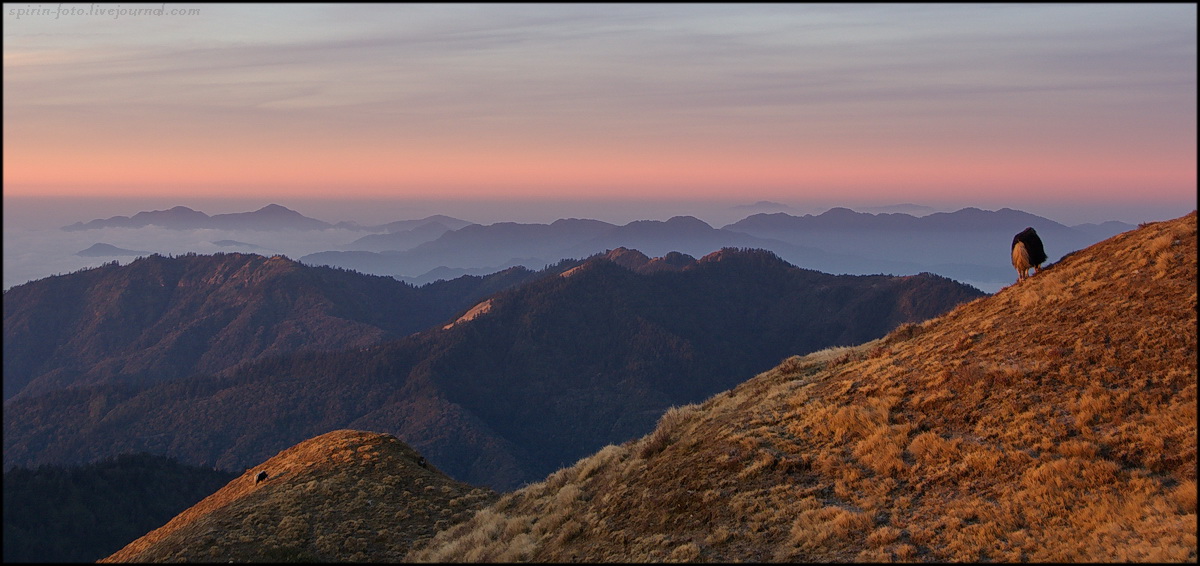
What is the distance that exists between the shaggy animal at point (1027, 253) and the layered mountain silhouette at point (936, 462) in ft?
1.97

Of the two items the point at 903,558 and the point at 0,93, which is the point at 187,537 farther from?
the point at 903,558

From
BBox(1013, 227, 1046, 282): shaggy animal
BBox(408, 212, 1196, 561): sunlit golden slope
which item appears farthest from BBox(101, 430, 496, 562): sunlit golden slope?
BBox(1013, 227, 1046, 282): shaggy animal

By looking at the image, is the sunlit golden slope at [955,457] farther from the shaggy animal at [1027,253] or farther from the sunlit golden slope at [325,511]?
the sunlit golden slope at [325,511]

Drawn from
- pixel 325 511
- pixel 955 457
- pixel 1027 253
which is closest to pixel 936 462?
pixel 955 457

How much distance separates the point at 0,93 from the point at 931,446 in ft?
85.1

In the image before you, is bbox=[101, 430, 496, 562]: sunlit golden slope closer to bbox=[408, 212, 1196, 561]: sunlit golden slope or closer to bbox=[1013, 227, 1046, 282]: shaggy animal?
bbox=[408, 212, 1196, 561]: sunlit golden slope

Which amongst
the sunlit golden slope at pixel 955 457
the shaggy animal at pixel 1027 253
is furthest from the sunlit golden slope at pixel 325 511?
the shaggy animal at pixel 1027 253

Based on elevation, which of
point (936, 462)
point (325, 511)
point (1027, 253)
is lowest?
point (325, 511)

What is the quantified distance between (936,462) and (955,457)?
19.2 inches

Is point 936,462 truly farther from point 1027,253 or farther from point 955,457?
point 1027,253

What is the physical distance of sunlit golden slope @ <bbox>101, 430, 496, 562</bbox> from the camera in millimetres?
25391

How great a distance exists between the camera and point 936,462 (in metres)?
20.0

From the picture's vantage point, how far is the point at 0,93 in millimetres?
19875

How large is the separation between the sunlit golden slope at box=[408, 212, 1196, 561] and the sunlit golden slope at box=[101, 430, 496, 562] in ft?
8.41
